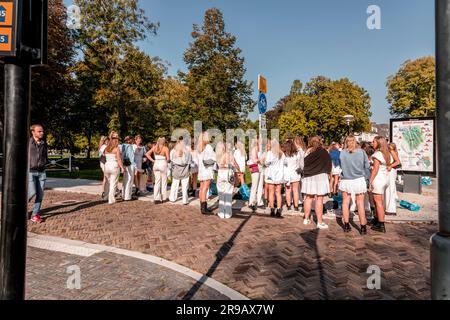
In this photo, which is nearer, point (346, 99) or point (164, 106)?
point (164, 106)

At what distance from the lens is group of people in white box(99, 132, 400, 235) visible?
6.29m

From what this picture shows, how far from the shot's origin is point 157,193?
9352 millimetres

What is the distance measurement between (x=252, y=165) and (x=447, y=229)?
7215mm

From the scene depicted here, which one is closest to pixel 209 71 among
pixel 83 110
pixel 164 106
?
pixel 164 106

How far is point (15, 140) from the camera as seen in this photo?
1.63m

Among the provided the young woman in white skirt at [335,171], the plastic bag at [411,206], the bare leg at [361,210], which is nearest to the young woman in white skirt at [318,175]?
the bare leg at [361,210]

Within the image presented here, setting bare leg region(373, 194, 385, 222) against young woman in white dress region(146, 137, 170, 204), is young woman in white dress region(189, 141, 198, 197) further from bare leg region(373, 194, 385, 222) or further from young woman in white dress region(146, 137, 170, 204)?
bare leg region(373, 194, 385, 222)

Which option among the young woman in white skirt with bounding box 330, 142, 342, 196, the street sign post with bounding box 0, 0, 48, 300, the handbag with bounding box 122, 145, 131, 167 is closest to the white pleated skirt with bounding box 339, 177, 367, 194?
the young woman in white skirt with bounding box 330, 142, 342, 196

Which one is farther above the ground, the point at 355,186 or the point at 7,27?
the point at 7,27

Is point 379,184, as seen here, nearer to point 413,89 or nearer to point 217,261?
point 217,261

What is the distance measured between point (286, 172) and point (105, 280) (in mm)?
5438

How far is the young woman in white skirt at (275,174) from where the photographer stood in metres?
7.74

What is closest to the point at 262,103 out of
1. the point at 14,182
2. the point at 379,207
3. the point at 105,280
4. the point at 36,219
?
the point at 379,207

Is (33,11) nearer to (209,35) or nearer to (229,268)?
(229,268)
